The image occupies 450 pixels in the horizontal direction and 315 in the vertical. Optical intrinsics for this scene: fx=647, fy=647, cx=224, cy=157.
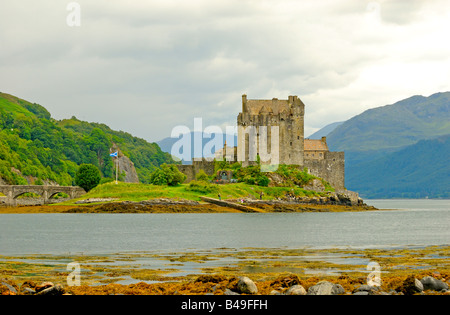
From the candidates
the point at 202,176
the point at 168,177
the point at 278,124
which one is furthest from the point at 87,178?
the point at 278,124

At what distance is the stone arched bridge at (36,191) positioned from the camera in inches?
5320

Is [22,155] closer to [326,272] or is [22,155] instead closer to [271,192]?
Answer: [271,192]

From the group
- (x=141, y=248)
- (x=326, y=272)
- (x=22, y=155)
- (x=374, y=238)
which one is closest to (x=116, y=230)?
(x=141, y=248)

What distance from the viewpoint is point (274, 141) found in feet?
433

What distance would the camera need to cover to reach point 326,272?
32031mm

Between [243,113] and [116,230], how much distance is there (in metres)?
63.3

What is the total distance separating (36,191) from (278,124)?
2099 inches
